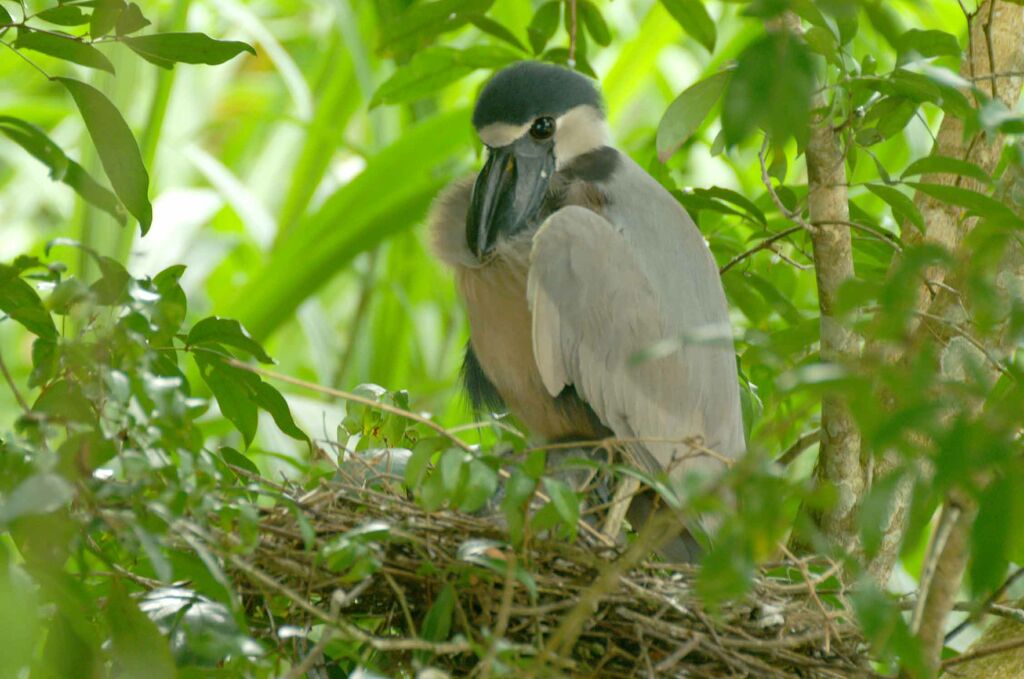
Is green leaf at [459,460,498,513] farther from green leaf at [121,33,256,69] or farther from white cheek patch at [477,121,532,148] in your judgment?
white cheek patch at [477,121,532,148]

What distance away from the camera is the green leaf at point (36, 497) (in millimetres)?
768

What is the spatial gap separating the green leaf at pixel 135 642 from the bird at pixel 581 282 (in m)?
0.84

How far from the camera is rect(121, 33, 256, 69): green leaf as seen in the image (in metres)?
1.18

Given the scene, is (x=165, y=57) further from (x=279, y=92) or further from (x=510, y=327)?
(x=279, y=92)

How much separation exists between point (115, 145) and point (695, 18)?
0.97 m

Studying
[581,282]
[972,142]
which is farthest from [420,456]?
[972,142]

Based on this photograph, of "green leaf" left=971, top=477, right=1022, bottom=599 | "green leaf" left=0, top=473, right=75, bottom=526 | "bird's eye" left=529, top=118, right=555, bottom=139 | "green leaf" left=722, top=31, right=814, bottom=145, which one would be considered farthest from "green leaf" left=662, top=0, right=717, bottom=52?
"green leaf" left=0, top=473, right=75, bottom=526

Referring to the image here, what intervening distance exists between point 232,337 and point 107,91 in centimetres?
155

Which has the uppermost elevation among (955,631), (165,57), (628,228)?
(165,57)

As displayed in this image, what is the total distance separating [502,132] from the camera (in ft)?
6.02

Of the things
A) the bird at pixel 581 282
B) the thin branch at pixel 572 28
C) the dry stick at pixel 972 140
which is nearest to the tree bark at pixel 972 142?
the dry stick at pixel 972 140

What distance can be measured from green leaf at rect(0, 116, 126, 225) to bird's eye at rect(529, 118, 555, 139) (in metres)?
0.84

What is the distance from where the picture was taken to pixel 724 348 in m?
1.76

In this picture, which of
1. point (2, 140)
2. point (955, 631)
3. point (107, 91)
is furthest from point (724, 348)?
point (2, 140)
